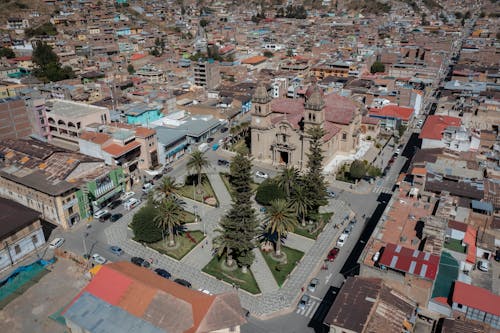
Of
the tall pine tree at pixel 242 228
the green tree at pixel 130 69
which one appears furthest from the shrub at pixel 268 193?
the green tree at pixel 130 69

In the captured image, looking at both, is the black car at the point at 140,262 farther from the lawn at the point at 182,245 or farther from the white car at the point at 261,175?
the white car at the point at 261,175

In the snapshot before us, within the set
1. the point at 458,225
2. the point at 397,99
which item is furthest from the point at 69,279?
the point at 397,99

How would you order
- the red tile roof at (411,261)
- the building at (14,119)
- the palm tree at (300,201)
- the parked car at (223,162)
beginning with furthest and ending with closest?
the building at (14,119) < the parked car at (223,162) < the palm tree at (300,201) < the red tile roof at (411,261)

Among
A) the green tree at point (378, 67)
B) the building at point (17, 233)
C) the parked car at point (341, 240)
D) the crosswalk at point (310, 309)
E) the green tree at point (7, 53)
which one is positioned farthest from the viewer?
the green tree at point (7, 53)

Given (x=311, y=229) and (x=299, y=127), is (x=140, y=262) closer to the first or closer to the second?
(x=311, y=229)

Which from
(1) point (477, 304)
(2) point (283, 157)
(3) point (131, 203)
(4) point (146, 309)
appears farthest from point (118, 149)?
(1) point (477, 304)
